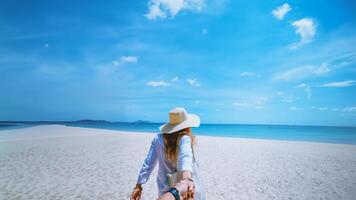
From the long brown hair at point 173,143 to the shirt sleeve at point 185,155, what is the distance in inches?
4.1

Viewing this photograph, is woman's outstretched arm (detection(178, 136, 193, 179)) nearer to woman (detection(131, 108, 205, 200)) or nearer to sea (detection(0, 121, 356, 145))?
woman (detection(131, 108, 205, 200))

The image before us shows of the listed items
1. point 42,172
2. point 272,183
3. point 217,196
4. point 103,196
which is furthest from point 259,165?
point 42,172

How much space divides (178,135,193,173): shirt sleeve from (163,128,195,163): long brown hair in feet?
0.35

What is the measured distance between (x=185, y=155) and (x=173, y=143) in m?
0.33

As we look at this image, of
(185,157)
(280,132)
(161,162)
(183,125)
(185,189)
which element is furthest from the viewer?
(280,132)

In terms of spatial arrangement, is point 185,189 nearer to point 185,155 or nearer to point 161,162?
point 185,155

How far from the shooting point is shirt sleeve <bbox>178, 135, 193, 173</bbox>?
1.78m

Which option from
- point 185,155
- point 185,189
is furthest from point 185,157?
point 185,189

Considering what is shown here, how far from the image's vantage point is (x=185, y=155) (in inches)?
73.3

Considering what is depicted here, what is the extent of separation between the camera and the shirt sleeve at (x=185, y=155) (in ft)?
5.82

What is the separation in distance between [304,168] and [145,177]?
7945 mm

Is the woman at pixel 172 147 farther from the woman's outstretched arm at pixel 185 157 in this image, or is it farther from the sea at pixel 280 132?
the sea at pixel 280 132

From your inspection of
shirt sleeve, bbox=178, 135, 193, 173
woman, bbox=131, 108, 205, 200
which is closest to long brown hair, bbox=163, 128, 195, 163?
woman, bbox=131, 108, 205, 200

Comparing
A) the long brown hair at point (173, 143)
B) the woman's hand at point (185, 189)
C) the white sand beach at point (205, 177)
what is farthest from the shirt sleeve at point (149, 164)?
the white sand beach at point (205, 177)
